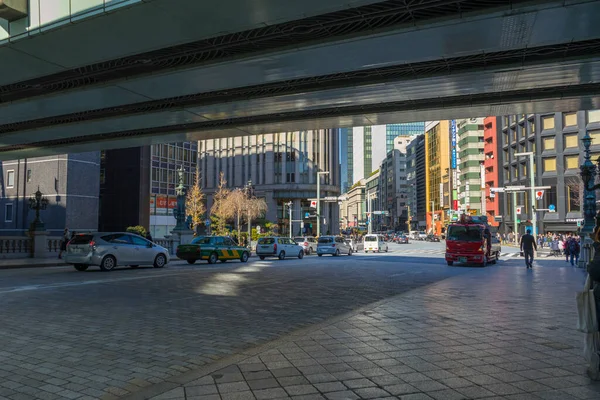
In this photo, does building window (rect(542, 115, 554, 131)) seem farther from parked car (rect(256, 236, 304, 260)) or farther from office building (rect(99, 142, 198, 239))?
office building (rect(99, 142, 198, 239))

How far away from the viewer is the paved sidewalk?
15.9 feet

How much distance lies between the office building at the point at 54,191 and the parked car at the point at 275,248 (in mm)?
16893

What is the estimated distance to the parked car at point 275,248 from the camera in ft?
108

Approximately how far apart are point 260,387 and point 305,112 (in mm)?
16276

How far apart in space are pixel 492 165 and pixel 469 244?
77.3 m

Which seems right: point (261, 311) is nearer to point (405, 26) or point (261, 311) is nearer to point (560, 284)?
point (405, 26)

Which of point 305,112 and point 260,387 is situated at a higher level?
point 305,112

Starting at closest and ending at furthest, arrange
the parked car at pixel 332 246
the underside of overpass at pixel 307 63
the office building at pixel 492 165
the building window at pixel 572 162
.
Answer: the underside of overpass at pixel 307 63 < the parked car at pixel 332 246 < the building window at pixel 572 162 < the office building at pixel 492 165

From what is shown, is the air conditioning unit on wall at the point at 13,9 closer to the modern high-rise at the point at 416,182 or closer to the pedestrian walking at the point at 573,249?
the pedestrian walking at the point at 573,249

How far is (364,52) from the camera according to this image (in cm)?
1225

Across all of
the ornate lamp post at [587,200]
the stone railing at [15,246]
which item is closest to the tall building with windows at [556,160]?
the ornate lamp post at [587,200]

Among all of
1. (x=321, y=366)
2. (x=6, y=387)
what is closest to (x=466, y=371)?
(x=321, y=366)

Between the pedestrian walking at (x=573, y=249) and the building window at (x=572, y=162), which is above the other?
the building window at (x=572, y=162)

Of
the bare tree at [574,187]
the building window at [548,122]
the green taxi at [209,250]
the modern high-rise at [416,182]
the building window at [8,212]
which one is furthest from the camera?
the modern high-rise at [416,182]
